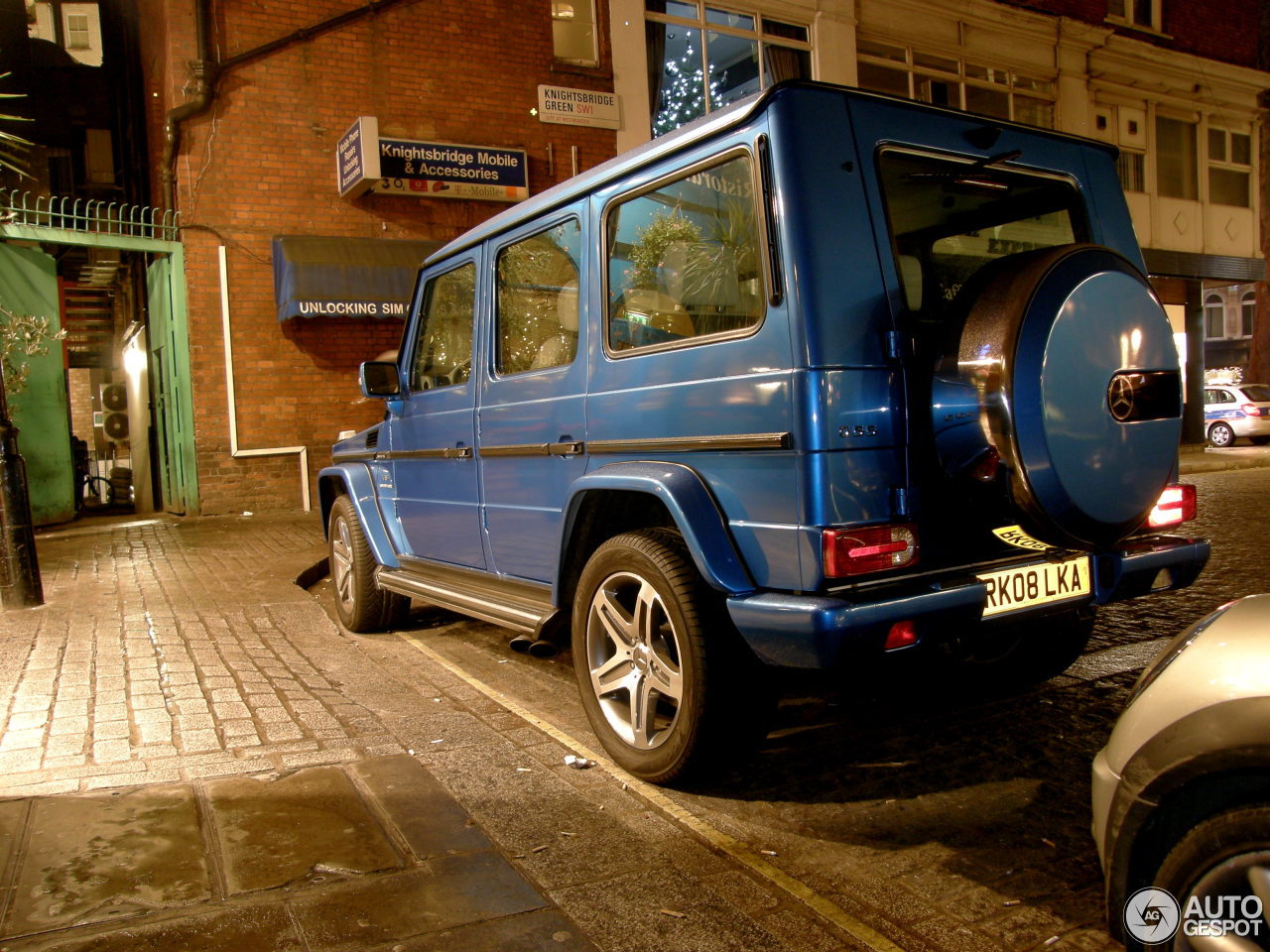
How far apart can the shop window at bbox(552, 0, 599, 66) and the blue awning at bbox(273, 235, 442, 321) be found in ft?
13.2

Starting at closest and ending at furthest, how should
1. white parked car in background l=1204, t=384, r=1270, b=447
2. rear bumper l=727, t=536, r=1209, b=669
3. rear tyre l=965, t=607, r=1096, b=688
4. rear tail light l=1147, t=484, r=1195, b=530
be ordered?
rear bumper l=727, t=536, r=1209, b=669 → rear tail light l=1147, t=484, r=1195, b=530 → rear tyre l=965, t=607, r=1096, b=688 → white parked car in background l=1204, t=384, r=1270, b=447

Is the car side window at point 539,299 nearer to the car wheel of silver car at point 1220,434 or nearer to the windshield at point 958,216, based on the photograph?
the windshield at point 958,216

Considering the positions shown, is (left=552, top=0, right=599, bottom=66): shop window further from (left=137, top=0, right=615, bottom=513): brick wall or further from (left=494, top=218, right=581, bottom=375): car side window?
(left=494, top=218, right=581, bottom=375): car side window

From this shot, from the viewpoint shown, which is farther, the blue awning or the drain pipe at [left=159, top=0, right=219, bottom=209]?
the blue awning

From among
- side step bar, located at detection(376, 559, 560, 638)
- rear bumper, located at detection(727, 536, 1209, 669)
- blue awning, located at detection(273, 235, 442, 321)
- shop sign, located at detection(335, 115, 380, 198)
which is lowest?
side step bar, located at detection(376, 559, 560, 638)

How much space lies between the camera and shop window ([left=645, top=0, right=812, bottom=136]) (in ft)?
48.2

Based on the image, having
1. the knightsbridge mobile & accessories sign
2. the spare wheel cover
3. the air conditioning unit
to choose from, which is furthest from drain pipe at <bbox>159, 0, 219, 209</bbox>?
the spare wheel cover

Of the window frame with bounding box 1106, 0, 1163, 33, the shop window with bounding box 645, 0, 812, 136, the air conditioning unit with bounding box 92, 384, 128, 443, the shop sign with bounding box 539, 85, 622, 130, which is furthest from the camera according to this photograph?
the window frame with bounding box 1106, 0, 1163, 33

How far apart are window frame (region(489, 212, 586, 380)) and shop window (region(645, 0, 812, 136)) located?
10815 mm

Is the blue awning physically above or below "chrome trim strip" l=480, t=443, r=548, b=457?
above

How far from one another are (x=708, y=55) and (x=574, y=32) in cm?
251

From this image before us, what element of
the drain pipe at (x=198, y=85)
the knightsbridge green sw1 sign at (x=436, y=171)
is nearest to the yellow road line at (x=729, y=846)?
the knightsbridge green sw1 sign at (x=436, y=171)

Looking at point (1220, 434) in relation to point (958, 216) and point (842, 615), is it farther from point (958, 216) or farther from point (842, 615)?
point (842, 615)

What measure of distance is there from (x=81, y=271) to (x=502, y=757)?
50.5ft
